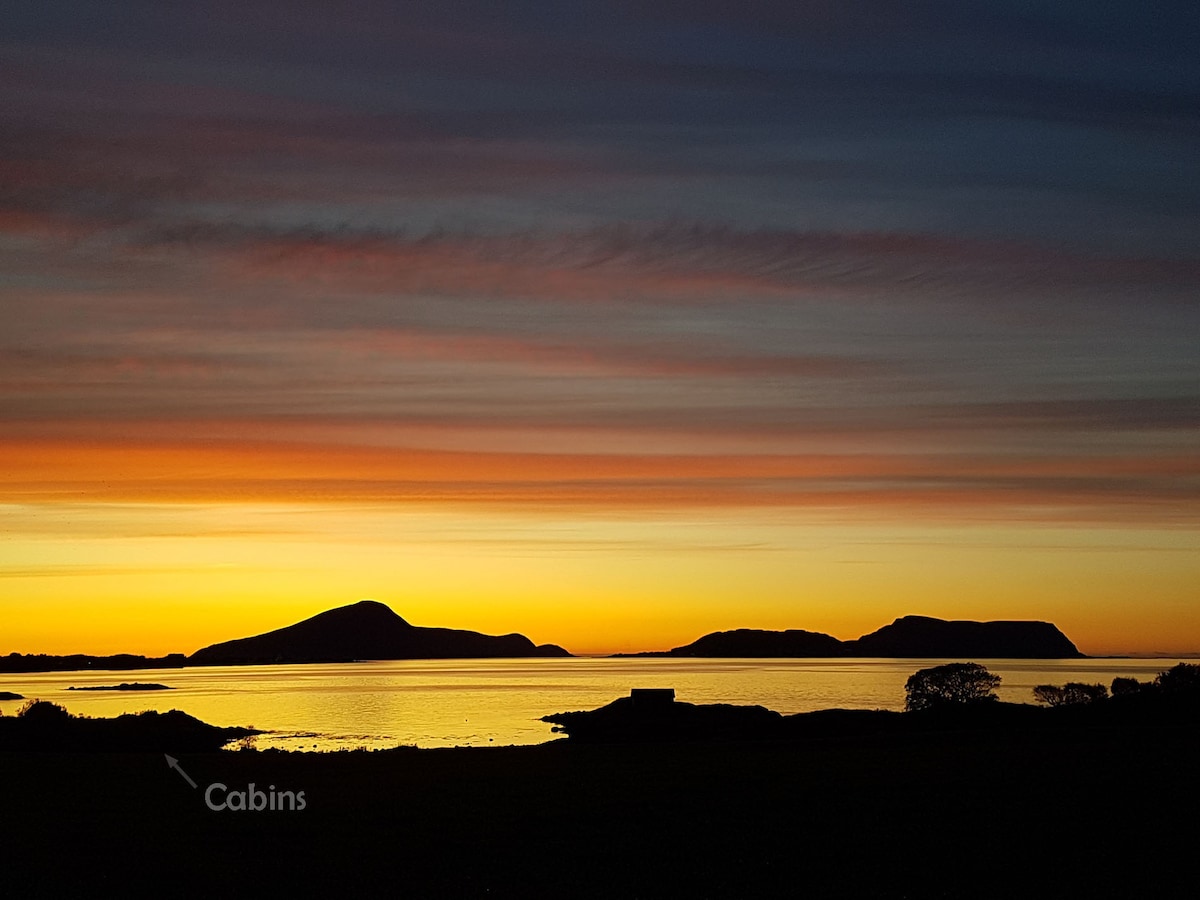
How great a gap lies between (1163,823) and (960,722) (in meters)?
45.4

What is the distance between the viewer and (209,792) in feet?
102

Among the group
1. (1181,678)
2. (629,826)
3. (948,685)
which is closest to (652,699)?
(948,685)

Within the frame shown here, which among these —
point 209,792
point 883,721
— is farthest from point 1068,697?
point 209,792

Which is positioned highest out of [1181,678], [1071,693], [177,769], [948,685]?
[1181,678]

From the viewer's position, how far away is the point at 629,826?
25984 millimetres

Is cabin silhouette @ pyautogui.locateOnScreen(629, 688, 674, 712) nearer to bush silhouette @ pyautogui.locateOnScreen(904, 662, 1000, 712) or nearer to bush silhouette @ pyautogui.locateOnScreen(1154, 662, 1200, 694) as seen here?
bush silhouette @ pyautogui.locateOnScreen(904, 662, 1000, 712)

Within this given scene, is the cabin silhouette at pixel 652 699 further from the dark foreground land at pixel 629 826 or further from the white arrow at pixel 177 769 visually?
the white arrow at pixel 177 769

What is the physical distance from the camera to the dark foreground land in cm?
2064

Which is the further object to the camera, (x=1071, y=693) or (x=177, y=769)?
(x=1071, y=693)

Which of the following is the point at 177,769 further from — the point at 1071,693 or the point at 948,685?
the point at 1071,693

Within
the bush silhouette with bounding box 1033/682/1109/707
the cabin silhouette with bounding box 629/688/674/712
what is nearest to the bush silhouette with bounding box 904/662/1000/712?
the bush silhouette with bounding box 1033/682/1109/707

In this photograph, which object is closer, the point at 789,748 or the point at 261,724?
the point at 789,748

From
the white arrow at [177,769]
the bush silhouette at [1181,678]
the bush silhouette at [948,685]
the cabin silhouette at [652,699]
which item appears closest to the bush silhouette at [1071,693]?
the bush silhouette at [948,685]

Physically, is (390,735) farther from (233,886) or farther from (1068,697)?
(233,886)
